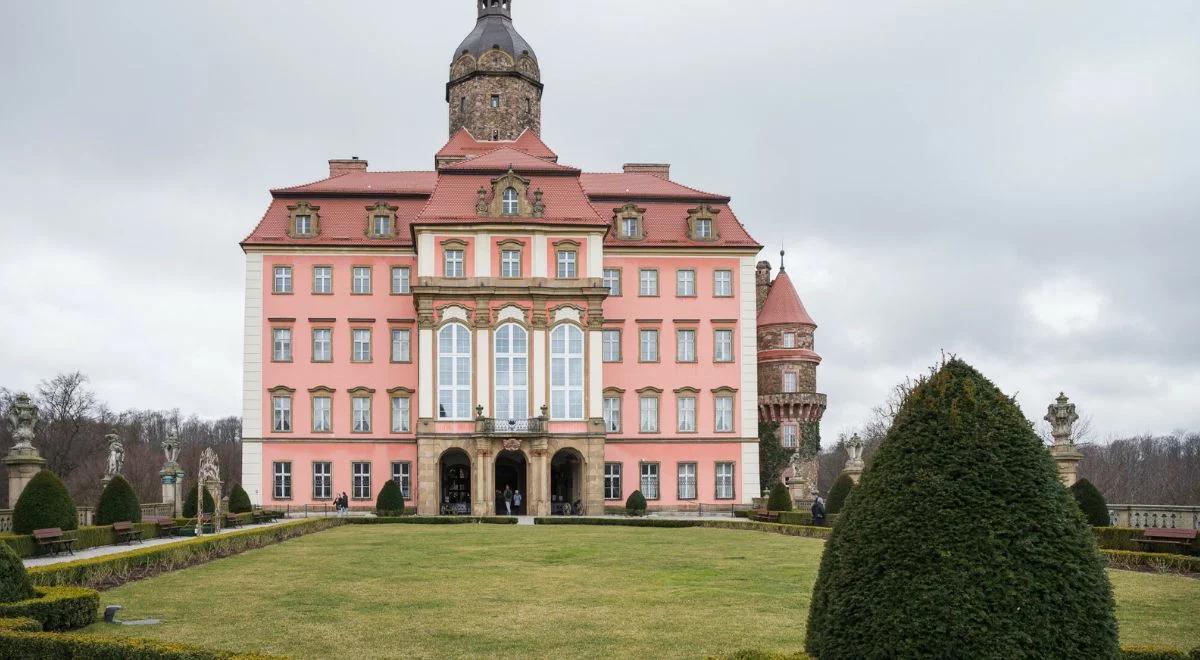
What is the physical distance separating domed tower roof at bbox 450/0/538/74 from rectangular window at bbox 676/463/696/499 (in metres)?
24.7

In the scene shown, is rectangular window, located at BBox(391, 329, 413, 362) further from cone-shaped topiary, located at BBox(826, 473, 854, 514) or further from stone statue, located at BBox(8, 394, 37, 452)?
stone statue, located at BBox(8, 394, 37, 452)

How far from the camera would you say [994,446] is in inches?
256

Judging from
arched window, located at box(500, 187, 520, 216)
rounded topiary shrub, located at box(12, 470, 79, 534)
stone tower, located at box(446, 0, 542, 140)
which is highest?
stone tower, located at box(446, 0, 542, 140)

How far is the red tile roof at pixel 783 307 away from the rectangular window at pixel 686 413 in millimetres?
7799

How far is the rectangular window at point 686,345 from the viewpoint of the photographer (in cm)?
4947

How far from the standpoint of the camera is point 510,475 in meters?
50.3

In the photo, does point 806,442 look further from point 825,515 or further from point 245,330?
point 245,330

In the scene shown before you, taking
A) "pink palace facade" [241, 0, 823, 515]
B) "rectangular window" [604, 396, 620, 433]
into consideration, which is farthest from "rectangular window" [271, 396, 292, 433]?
"rectangular window" [604, 396, 620, 433]

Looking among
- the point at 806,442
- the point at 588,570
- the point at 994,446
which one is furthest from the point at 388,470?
the point at 994,446

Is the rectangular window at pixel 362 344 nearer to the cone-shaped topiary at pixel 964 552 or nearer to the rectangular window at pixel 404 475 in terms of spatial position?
the rectangular window at pixel 404 475

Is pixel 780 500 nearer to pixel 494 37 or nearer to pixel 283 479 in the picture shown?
pixel 283 479

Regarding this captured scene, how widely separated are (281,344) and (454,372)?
869 cm

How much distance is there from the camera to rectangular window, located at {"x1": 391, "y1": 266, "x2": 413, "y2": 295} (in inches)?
1935

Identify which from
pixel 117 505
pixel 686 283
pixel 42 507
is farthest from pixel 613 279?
pixel 42 507
